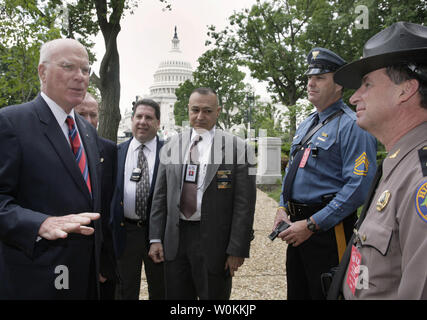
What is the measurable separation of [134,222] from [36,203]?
188cm

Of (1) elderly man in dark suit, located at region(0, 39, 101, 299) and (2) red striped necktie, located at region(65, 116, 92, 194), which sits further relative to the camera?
(2) red striped necktie, located at region(65, 116, 92, 194)

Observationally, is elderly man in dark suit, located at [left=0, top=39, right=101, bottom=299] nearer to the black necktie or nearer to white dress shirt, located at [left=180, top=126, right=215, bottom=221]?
white dress shirt, located at [left=180, top=126, right=215, bottom=221]

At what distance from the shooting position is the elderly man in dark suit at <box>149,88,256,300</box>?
3066mm

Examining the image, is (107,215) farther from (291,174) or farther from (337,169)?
(337,169)

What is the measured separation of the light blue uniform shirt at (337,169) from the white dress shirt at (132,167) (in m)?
1.92

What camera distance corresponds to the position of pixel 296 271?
10.2ft

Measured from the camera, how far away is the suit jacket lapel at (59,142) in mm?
2098

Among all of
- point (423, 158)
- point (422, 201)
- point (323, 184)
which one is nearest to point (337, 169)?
point (323, 184)

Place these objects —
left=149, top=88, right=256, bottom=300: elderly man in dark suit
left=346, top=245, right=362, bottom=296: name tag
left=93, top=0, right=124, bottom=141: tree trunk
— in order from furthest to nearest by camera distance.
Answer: left=93, top=0, right=124, bottom=141: tree trunk
left=149, top=88, right=256, bottom=300: elderly man in dark suit
left=346, top=245, right=362, bottom=296: name tag

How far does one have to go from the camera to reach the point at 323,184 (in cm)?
294

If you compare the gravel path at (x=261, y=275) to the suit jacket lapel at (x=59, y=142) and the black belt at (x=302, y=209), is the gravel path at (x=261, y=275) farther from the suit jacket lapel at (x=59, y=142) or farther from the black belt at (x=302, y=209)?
the suit jacket lapel at (x=59, y=142)

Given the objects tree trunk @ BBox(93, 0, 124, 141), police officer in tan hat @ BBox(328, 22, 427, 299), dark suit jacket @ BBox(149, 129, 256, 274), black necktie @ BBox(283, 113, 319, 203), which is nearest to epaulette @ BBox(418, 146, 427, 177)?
police officer in tan hat @ BBox(328, 22, 427, 299)

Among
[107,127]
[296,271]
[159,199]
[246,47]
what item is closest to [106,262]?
[159,199]
